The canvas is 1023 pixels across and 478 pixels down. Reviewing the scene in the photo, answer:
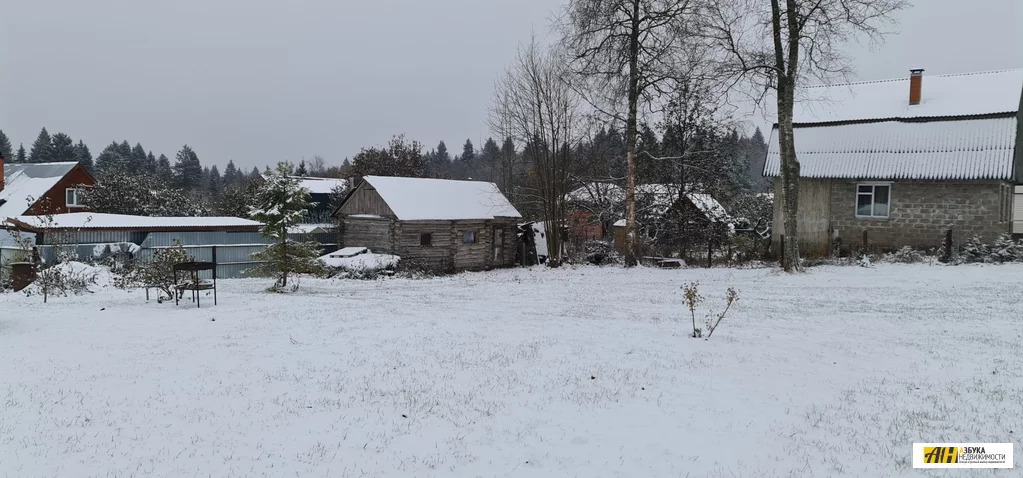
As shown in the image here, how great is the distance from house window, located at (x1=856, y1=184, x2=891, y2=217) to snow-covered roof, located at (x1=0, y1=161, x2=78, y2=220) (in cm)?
4340

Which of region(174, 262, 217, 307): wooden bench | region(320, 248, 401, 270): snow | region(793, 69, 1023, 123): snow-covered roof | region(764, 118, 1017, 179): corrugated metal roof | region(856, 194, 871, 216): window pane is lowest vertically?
region(320, 248, 401, 270): snow

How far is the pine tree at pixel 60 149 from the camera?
71.0 meters

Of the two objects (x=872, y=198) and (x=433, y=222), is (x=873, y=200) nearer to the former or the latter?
(x=872, y=198)

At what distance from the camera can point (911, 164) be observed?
22.8 m

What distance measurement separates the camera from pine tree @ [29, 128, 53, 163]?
72000 mm

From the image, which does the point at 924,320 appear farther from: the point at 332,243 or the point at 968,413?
the point at 332,243

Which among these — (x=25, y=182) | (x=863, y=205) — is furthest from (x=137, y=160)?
(x=863, y=205)

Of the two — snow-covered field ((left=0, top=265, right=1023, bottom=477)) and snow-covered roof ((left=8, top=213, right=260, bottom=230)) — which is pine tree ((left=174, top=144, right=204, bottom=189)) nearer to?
snow-covered roof ((left=8, top=213, right=260, bottom=230))

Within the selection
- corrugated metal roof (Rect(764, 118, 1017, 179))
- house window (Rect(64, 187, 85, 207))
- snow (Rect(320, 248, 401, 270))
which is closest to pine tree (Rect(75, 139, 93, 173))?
house window (Rect(64, 187, 85, 207))

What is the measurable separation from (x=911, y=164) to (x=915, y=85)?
3838 millimetres

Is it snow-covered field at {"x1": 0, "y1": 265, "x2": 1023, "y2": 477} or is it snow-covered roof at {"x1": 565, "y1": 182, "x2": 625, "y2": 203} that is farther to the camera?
snow-covered roof at {"x1": 565, "y1": 182, "x2": 625, "y2": 203}

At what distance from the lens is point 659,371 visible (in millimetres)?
7320

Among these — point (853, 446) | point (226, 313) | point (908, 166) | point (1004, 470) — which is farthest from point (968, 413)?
point (908, 166)

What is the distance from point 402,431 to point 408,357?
2774 mm
